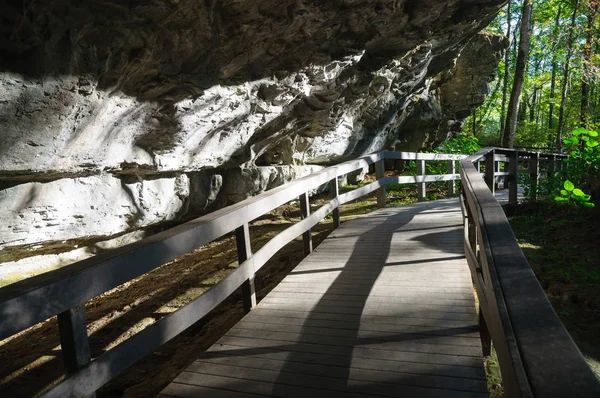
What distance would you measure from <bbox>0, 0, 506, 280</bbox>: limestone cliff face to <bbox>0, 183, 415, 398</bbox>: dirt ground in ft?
3.85

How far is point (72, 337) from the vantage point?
1.98 m

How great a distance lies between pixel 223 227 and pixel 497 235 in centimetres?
204

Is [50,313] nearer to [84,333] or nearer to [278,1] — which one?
[84,333]

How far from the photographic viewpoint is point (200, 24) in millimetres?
5797

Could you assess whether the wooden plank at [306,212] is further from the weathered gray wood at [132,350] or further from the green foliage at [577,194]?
the green foliage at [577,194]

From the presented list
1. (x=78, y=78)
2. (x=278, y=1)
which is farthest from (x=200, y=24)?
(x=78, y=78)

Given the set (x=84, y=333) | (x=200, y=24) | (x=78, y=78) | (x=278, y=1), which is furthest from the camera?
(x=278, y=1)

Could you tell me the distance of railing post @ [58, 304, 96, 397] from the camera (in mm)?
1967

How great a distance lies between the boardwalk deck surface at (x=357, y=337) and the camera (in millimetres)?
2668

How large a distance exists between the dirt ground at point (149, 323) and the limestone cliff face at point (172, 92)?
117 centimetres

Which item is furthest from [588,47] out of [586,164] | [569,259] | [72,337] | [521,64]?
[72,337]

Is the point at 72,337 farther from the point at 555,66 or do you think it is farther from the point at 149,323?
the point at 555,66

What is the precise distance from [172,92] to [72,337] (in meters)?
5.06

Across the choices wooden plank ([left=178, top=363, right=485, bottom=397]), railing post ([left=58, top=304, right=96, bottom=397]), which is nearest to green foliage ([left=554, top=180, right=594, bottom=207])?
wooden plank ([left=178, top=363, right=485, bottom=397])
